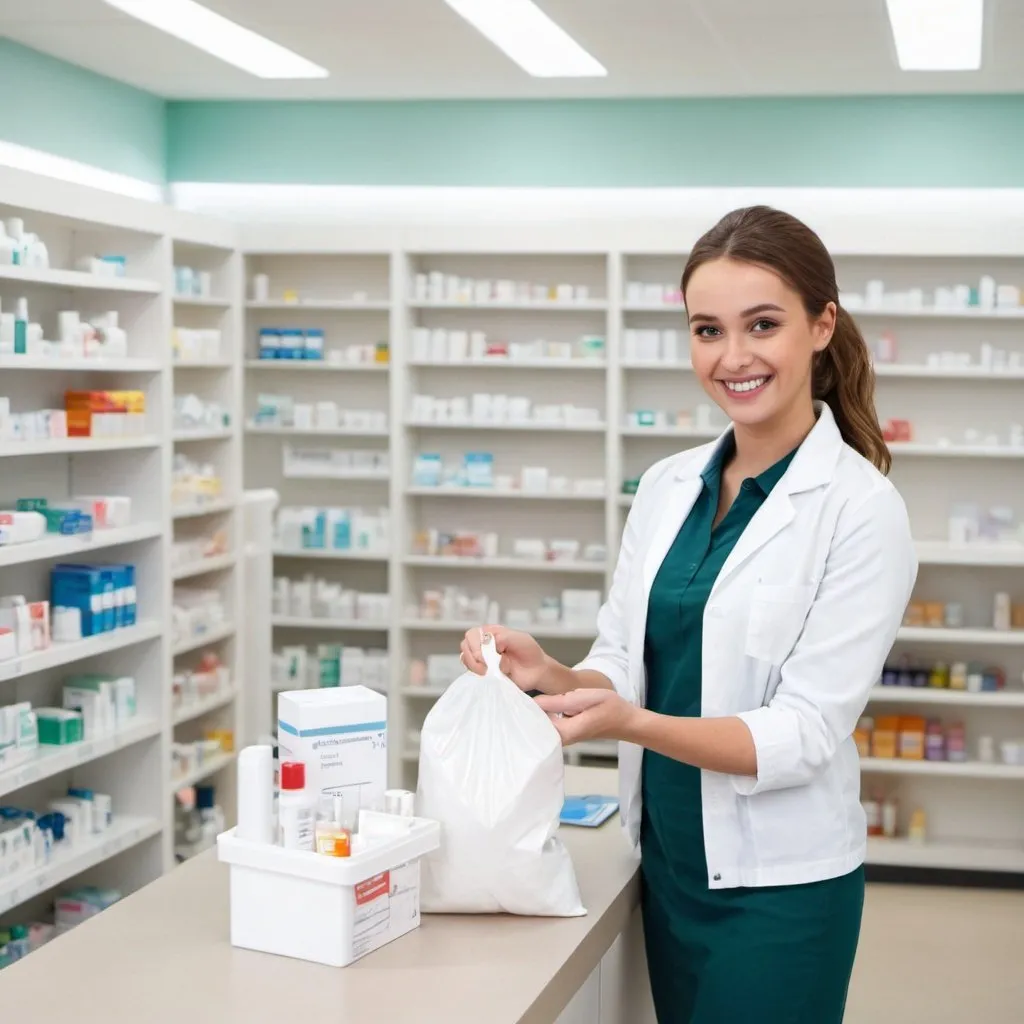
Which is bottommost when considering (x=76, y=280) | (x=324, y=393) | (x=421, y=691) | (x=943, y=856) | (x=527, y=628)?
(x=943, y=856)

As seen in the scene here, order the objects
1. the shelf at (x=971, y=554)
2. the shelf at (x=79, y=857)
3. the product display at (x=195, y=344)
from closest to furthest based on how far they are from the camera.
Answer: the shelf at (x=79, y=857) < the product display at (x=195, y=344) < the shelf at (x=971, y=554)

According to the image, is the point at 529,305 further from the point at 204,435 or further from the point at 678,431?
the point at 204,435

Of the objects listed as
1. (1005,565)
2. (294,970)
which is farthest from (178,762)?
(294,970)

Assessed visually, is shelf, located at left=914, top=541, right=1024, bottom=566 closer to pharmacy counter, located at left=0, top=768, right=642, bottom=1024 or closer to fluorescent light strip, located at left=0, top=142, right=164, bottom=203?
fluorescent light strip, located at left=0, top=142, right=164, bottom=203

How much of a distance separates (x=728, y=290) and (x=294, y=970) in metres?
1.09

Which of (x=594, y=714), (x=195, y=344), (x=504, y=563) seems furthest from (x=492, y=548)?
(x=594, y=714)

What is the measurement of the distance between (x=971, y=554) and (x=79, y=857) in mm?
3699

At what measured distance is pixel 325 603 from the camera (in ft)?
22.0

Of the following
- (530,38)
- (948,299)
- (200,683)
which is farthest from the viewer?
(948,299)

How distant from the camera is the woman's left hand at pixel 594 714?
1.92 meters

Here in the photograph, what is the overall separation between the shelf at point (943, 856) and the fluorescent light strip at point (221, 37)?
411 centimetres

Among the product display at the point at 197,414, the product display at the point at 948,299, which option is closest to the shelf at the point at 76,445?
the product display at the point at 197,414

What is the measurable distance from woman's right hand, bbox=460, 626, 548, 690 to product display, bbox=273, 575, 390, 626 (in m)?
4.50

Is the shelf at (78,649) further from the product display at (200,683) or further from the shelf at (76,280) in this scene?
the shelf at (76,280)
